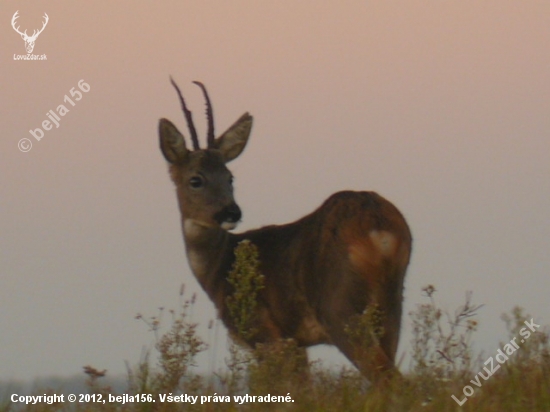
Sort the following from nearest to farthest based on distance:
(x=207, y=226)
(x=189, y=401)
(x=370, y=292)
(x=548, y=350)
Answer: (x=189, y=401) < (x=548, y=350) < (x=370, y=292) < (x=207, y=226)

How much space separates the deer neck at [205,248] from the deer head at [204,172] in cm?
5

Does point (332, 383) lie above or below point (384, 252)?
below

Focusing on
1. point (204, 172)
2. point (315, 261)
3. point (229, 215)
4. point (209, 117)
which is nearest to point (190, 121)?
point (209, 117)

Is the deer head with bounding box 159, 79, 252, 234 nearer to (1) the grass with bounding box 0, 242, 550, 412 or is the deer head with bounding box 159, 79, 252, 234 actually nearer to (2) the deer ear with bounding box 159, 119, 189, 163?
(2) the deer ear with bounding box 159, 119, 189, 163

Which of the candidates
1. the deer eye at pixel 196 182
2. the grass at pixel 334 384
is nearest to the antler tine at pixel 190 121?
the deer eye at pixel 196 182

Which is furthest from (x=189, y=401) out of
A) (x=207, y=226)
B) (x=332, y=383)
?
(x=207, y=226)

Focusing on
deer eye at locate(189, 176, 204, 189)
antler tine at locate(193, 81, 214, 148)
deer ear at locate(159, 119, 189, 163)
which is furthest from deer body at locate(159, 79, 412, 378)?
antler tine at locate(193, 81, 214, 148)

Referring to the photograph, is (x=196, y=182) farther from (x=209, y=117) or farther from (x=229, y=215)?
(x=209, y=117)

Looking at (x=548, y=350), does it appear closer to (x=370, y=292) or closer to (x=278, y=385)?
(x=278, y=385)

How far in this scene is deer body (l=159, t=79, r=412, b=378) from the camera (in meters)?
6.82

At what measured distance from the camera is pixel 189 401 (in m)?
4.73

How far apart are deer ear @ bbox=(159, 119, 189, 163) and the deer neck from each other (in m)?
0.71

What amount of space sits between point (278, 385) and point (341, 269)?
211 cm

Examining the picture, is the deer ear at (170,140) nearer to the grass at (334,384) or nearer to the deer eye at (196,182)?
the deer eye at (196,182)
